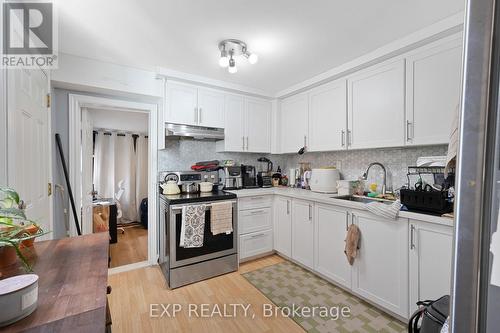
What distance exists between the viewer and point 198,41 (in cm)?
189

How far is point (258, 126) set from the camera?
126 inches

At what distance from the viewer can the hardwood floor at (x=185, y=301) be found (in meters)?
1.67

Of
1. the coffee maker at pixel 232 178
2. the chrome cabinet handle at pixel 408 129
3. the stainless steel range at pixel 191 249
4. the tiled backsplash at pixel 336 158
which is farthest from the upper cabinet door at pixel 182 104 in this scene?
the chrome cabinet handle at pixel 408 129

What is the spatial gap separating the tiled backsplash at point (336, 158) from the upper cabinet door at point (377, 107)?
32 centimetres

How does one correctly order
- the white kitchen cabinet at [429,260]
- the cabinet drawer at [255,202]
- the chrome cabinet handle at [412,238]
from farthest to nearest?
the cabinet drawer at [255,202], the chrome cabinet handle at [412,238], the white kitchen cabinet at [429,260]

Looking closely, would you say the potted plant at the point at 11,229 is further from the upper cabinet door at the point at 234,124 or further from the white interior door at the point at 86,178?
the upper cabinet door at the point at 234,124

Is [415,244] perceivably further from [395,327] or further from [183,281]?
[183,281]

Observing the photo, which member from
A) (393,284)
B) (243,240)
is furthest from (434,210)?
(243,240)

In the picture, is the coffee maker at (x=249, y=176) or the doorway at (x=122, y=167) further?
the doorway at (x=122, y=167)

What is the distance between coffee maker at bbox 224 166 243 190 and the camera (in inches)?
117

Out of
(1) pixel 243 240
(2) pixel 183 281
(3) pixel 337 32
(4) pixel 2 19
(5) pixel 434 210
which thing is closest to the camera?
(4) pixel 2 19

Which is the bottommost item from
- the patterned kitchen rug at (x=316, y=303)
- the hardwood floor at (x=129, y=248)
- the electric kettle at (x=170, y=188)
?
the hardwood floor at (x=129, y=248)

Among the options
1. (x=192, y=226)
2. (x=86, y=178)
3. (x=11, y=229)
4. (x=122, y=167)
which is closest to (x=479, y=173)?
(x=11, y=229)

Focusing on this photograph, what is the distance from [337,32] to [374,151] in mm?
1334
